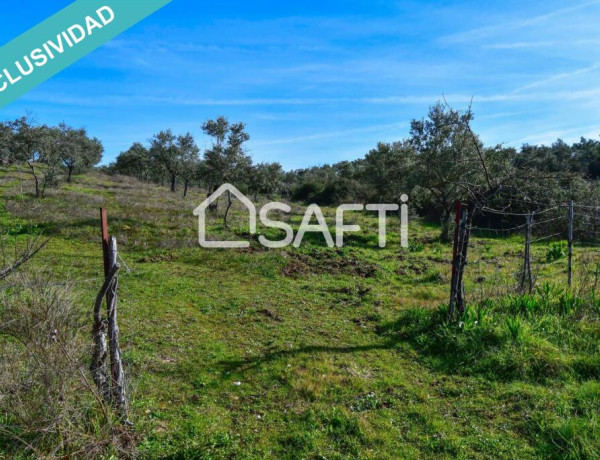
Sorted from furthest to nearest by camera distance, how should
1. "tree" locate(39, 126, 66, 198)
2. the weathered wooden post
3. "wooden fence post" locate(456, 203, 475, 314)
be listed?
"tree" locate(39, 126, 66, 198) → "wooden fence post" locate(456, 203, 475, 314) → the weathered wooden post

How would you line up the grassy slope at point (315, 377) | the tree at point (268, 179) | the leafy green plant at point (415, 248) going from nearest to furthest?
1. the grassy slope at point (315, 377)
2. the leafy green plant at point (415, 248)
3. the tree at point (268, 179)

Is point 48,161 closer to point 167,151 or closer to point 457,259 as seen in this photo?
point 167,151

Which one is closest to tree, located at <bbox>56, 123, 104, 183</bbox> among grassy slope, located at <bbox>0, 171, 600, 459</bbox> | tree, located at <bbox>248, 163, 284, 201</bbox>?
tree, located at <bbox>248, 163, 284, 201</bbox>

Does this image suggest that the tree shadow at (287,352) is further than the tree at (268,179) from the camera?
No

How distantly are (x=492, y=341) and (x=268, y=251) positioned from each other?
941 cm

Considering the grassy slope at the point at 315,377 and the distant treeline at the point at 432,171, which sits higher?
the distant treeline at the point at 432,171

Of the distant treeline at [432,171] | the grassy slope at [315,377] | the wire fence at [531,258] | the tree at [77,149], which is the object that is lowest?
the grassy slope at [315,377]

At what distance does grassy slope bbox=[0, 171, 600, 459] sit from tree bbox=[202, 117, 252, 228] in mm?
9232

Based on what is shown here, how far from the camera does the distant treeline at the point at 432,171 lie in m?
6.67

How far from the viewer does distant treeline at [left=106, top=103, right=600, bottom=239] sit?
21.9ft

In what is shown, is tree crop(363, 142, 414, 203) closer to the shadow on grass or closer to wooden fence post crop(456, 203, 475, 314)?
wooden fence post crop(456, 203, 475, 314)

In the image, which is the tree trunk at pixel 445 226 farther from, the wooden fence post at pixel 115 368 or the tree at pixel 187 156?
the tree at pixel 187 156

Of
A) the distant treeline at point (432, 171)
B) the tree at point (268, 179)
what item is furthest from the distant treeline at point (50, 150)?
the tree at point (268, 179)

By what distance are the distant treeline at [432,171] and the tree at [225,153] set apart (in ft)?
0.18
